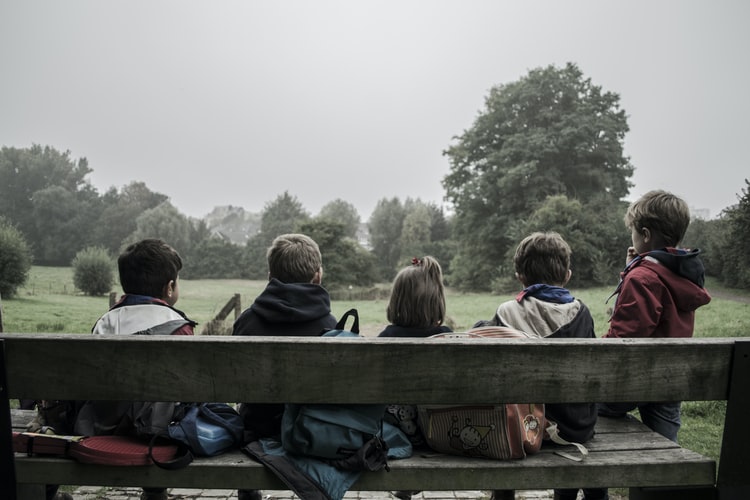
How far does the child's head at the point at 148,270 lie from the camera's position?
2.24 metres

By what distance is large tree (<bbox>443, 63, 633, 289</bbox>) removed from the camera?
12.4 meters

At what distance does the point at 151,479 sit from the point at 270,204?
50.6 feet

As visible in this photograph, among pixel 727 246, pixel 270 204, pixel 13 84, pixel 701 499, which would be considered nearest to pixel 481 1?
pixel 270 204

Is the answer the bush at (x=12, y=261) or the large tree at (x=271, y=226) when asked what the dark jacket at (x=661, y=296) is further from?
the large tree at (x=271, y=226)

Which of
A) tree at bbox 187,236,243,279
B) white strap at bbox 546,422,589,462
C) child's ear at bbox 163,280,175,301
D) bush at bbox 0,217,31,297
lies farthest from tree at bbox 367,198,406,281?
white strap at bbox 546,422,589,462

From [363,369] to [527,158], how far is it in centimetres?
1249

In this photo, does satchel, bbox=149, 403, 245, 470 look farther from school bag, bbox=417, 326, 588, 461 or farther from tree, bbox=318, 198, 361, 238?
tree, bbox=318, 198, 361, 238

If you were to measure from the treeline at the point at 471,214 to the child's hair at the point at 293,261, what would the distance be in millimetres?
5256

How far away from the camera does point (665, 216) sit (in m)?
2.43

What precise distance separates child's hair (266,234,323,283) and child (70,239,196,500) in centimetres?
48

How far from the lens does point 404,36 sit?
15539 millimetres

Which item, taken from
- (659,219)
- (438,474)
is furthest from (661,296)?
(438,474)

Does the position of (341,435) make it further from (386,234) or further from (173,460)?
(386,234)

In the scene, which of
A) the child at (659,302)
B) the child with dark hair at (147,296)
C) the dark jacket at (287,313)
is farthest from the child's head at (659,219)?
the child with dark hair at (147,296)
